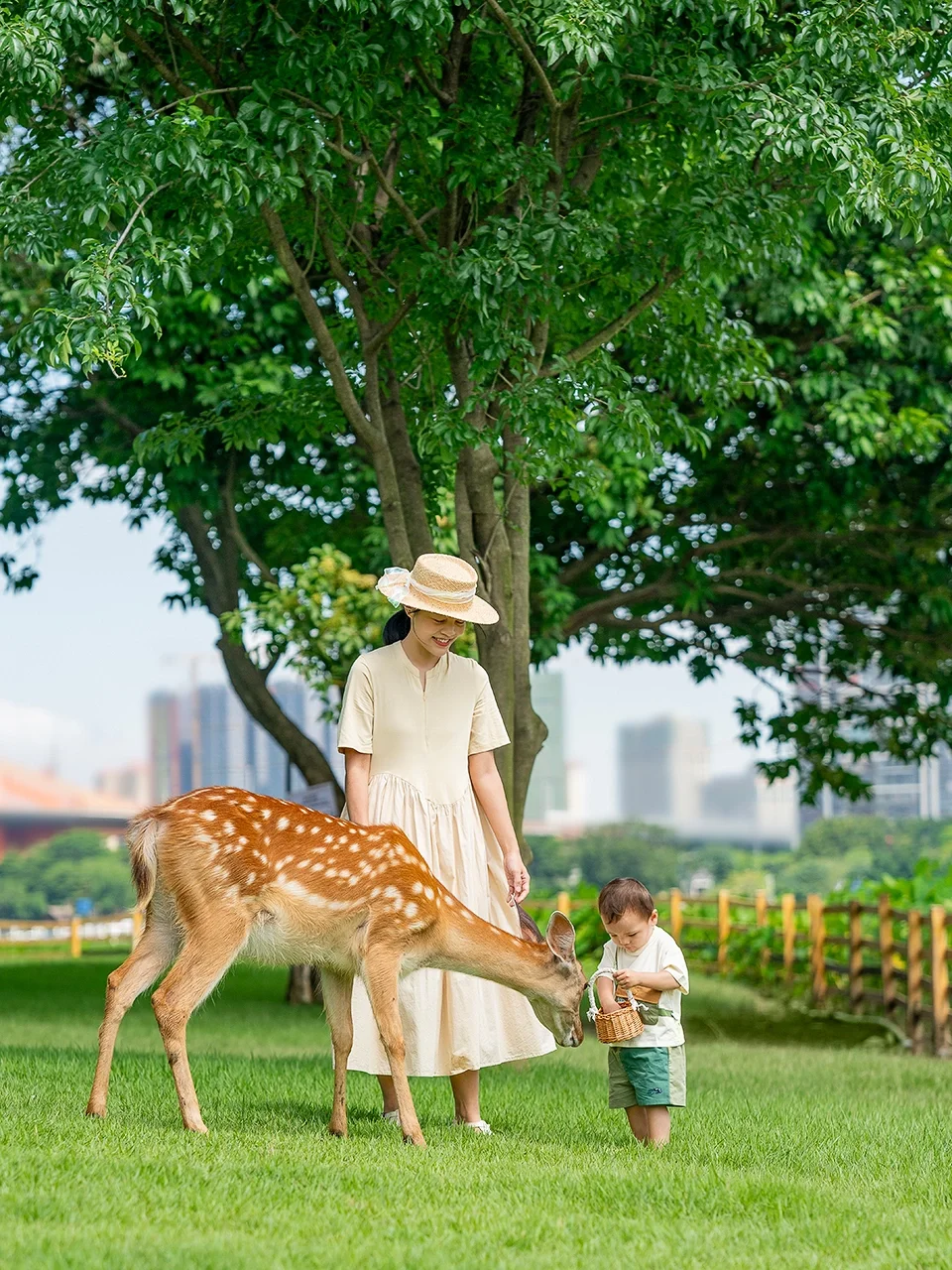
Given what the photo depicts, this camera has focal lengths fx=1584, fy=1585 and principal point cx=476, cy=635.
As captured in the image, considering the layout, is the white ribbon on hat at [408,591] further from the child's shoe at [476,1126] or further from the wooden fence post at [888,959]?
the wooden fence post at [888,959]

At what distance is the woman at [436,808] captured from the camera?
19.6 feet

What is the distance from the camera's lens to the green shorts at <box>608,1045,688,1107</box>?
555 cm

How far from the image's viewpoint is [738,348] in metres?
10.7

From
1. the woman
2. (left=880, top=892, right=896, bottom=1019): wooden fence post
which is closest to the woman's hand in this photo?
the woman

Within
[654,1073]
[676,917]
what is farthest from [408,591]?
[676,917]

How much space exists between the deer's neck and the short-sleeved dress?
0.35m

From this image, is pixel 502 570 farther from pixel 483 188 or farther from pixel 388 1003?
pixel 388 1003

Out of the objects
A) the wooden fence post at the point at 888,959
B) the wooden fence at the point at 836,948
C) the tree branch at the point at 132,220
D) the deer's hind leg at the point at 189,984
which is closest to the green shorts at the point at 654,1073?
the deer's hind leg at the point at 189,984

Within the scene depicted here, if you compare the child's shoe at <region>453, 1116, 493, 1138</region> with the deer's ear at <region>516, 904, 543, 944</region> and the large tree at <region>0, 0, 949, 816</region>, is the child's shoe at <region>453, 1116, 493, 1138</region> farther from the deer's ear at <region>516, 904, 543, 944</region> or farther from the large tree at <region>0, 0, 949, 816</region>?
the large tree at <region>0, 0, 949, 816</region>

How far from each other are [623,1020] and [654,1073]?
23 cm

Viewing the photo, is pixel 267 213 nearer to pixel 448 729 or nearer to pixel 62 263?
pixel 448 729

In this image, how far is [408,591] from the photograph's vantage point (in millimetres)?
5852

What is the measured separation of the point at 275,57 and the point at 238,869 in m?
5.09

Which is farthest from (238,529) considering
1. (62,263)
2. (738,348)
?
(738,348)
